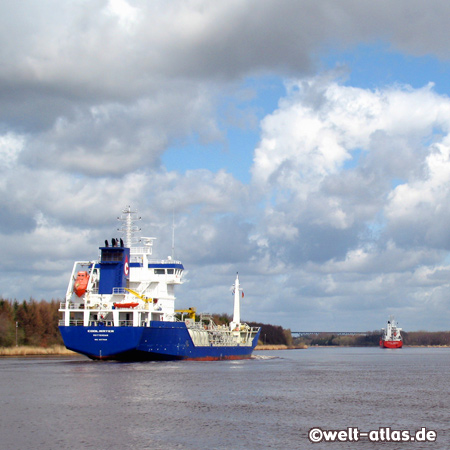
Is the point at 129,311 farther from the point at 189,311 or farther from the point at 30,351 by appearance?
the point at 30,351

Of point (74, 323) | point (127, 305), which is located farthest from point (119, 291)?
point (74, 323)

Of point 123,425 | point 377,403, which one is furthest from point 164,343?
point 123,425

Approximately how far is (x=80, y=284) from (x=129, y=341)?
8.31m

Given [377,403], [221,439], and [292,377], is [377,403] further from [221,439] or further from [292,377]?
[292,377]

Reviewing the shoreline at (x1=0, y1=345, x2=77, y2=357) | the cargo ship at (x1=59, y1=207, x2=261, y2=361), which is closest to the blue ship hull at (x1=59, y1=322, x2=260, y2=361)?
the cargo ship at (x1=59, y1=207, x2=261, y2=361)

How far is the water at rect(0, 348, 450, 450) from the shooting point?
27234 millimetres

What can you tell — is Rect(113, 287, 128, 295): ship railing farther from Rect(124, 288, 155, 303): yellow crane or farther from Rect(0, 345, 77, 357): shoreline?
Rect(0, 345, 77, 357): shoreline

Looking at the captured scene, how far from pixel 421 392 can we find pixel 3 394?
26.9 m

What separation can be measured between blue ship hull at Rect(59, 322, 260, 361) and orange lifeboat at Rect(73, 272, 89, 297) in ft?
14.6

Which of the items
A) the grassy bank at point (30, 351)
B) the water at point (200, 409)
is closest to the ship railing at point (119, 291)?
the water at point (200, 409)

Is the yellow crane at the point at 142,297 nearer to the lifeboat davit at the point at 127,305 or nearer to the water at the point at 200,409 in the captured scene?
the lifeboat davit at the point at 127,305

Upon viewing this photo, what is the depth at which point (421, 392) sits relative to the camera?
4603 cm

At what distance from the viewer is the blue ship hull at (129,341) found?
207ft

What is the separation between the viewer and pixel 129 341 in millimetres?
62969
